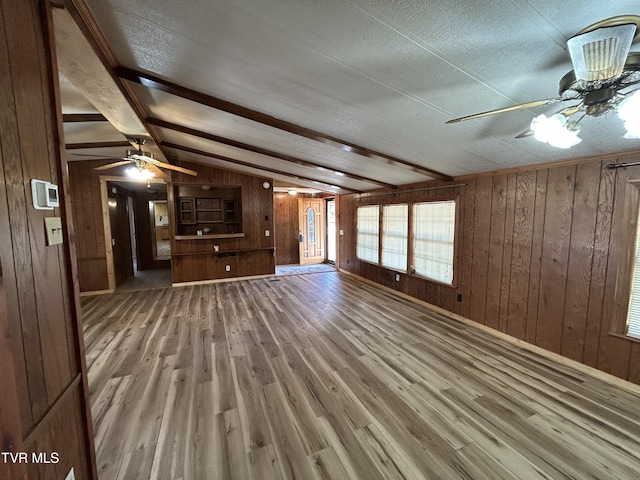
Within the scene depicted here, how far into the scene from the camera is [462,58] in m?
1.41

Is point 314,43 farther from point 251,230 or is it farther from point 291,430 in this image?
point 251,230

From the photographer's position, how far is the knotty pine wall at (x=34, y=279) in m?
0.80

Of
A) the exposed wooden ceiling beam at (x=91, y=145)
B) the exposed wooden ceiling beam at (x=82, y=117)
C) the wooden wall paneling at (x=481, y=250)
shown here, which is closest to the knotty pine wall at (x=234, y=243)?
the exposed wooden ceiling beam at (x=91, y=145)

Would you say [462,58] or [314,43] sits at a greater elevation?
[314,43]

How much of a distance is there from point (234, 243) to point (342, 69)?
5.17 meters

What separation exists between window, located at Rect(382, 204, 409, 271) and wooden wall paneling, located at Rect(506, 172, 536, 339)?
1.84m

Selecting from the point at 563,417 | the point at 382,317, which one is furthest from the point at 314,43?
the point at 382,317

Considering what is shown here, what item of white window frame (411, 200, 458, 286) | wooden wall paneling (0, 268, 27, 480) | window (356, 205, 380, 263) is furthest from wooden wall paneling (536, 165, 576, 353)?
wooden wall paneling (0, 268, 27, 480)

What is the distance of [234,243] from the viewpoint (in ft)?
20.3

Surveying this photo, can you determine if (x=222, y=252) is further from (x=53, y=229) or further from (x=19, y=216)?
(x=19, y=216)

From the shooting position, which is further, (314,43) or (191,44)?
(191,44)

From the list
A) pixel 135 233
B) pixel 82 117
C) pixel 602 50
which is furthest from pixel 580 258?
pixel 135 233

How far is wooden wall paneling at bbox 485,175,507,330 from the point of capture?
10.4 ft

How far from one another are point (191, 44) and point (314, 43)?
827mm
